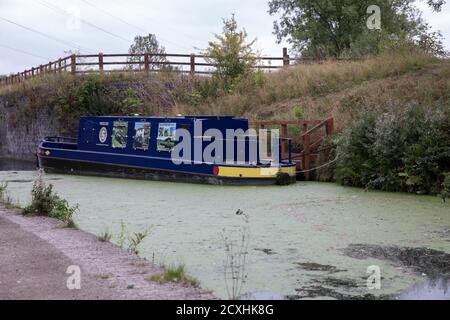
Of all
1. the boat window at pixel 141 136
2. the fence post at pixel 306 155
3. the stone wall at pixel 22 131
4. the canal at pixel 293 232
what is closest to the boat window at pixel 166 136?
the boat window at pixel 141 136

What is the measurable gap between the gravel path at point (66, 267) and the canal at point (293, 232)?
570mm

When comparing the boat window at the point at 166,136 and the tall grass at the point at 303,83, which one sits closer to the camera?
the boat window at the point at 166,136

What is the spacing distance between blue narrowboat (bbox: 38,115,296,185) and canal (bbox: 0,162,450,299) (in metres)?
0.76

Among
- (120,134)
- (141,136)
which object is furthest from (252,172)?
(120,134)

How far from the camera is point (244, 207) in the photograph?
1182 centimetres

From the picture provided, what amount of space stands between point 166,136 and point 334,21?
17.6 metres

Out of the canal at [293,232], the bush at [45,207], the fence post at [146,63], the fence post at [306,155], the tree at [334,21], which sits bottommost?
the canal at [293,232]

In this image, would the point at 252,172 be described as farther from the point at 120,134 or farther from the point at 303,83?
the point at 303,83

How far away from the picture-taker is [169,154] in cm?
1750

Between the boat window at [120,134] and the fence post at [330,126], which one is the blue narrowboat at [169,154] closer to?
the boat window at [120,134]

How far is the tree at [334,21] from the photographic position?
101ft
